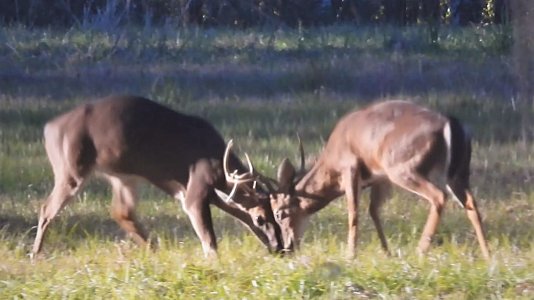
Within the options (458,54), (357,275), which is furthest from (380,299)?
(458,54)

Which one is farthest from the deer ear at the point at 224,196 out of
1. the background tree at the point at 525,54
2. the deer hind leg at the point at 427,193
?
the background tree at the point at 525,54

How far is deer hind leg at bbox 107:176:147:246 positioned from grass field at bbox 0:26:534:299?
167 mm

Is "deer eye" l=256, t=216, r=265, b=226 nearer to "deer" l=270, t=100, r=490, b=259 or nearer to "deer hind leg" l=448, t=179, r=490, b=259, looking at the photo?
"deer" l=270, t=100, r=490, b=259

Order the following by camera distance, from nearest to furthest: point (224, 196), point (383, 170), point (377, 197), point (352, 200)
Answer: point (383, 170) → point (352, 200) → point (224, 196) → point (377, 197)

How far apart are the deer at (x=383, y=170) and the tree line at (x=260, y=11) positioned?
20.6 m

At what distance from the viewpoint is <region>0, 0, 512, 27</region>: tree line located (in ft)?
102

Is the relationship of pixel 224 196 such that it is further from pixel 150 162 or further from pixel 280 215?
pixel 150 162

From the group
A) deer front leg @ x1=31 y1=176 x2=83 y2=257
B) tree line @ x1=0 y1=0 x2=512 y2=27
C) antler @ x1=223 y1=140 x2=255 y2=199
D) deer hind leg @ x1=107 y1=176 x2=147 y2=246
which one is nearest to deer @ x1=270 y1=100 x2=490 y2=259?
antler @ x1=223 y1=140 x2=255 y2=199

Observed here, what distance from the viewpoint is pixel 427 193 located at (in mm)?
8555

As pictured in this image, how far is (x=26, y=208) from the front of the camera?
34.6ft

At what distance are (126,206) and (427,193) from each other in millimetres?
2350

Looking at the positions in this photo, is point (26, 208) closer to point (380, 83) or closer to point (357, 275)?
point (357, 275)

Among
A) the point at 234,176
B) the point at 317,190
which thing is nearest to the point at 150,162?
the point at 234,176

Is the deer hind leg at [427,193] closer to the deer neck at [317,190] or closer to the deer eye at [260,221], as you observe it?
the deer neck at [317,190]
